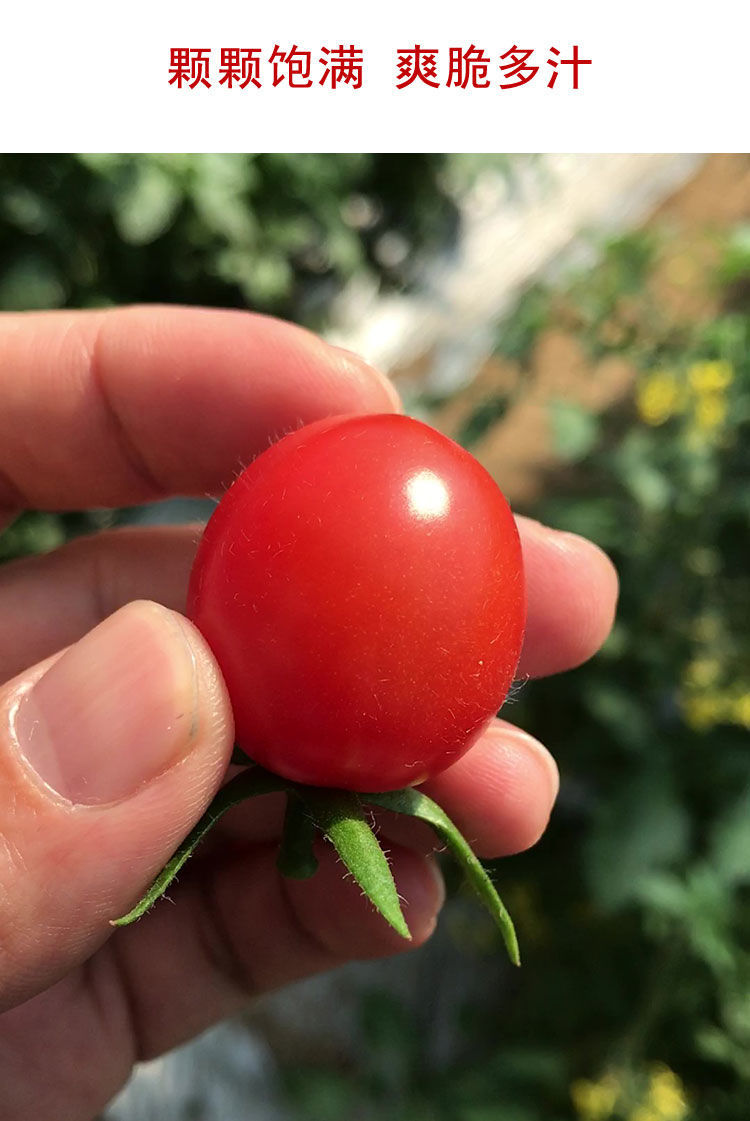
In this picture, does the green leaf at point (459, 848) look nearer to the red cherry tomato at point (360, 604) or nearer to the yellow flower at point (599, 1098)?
the red cherry tomato at point (360, 604)

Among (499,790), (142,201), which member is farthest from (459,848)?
(142,201)

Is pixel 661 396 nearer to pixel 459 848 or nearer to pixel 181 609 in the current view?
pixel 181 609

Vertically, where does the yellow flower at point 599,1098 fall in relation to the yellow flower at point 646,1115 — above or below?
below

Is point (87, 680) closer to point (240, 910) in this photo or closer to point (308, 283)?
point (240, 910)

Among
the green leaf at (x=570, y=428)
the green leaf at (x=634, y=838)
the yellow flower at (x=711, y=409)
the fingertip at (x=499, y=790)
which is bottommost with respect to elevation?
the green leaf at (x=634, y=838)

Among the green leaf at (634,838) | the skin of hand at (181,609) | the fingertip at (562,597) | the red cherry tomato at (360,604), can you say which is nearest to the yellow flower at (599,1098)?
the green leaf at (634,838)

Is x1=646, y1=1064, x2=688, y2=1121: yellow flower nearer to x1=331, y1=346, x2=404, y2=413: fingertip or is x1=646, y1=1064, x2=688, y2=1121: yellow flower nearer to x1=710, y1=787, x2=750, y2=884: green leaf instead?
x1=710, y1=787, x2=750, y2=884: green leaf
